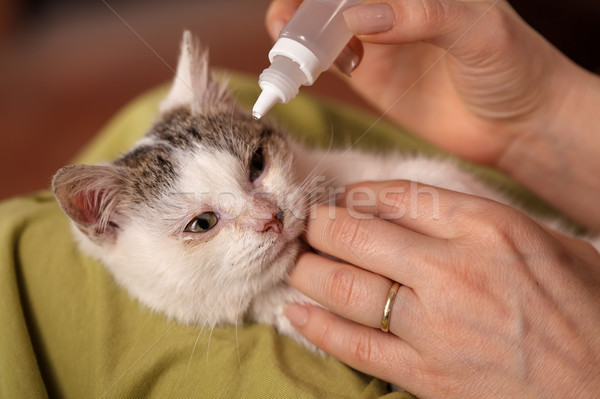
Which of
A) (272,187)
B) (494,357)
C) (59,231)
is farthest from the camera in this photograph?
(59,231)

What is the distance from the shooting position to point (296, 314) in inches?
45.2

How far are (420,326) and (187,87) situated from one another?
0.92 meters

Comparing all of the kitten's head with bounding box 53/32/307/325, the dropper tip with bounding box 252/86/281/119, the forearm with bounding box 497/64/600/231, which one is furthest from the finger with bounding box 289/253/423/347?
the forearm with bounding box 497/64/600/231

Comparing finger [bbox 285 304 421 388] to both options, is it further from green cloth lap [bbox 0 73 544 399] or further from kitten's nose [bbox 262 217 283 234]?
kitten's nose [bbox 262 217 283 234]

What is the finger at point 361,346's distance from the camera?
98 cm

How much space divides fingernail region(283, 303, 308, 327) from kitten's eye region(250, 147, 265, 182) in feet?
1.08

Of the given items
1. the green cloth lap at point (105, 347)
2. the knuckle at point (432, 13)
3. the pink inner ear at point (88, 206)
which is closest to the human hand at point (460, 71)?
the knuckle at point (432, 13)

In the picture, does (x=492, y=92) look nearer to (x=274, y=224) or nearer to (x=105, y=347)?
(x=274, y=224)

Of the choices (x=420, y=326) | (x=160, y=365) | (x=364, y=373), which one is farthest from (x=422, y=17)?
(x=160, y=365)

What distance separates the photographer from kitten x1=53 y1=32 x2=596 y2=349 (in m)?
1.05

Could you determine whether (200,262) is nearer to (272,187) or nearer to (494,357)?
(272,187)

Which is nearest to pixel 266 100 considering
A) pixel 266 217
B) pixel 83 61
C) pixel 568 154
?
pixel 266 217

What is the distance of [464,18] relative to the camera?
3.40 feet

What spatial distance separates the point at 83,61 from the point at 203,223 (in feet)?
11.7
